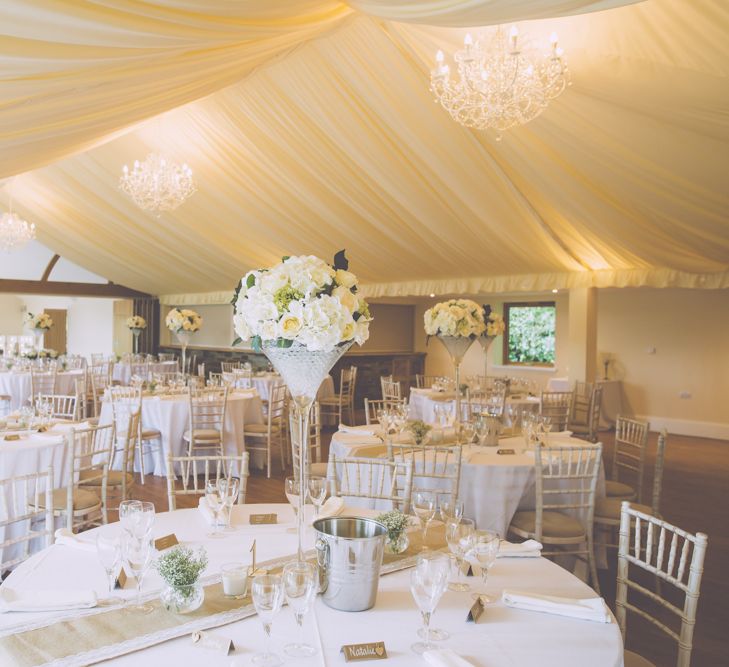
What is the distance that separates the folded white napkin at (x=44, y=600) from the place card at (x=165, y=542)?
43cm

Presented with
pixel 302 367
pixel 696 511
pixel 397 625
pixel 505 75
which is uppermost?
pixel 505 75

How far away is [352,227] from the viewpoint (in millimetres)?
10109

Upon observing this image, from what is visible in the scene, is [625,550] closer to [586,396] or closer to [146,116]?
[146,116]

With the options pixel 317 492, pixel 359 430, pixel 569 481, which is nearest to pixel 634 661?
pixel 317 492

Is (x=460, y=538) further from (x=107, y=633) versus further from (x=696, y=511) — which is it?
(x=696, y=511)

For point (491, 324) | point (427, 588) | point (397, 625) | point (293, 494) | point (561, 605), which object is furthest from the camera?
point (491, 324)

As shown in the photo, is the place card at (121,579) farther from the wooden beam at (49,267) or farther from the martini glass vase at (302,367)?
the wooden beam at (49,267)

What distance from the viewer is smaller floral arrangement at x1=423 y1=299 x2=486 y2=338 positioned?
5.62 m

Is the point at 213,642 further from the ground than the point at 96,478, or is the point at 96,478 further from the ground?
the point at 213,642

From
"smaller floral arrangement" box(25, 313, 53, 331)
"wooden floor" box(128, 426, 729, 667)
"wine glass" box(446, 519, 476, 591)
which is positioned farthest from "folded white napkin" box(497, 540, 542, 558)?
"smaller floral arrangement" box(25, 313, 53, 331)

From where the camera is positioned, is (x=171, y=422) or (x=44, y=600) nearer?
(x=44, y=600)

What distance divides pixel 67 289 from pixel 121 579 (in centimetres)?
1649

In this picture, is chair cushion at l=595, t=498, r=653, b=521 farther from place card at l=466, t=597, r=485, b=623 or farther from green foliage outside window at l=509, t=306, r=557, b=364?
green foliage outside window at l=509, t=306, r=557, b=364

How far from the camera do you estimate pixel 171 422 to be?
739 cm
